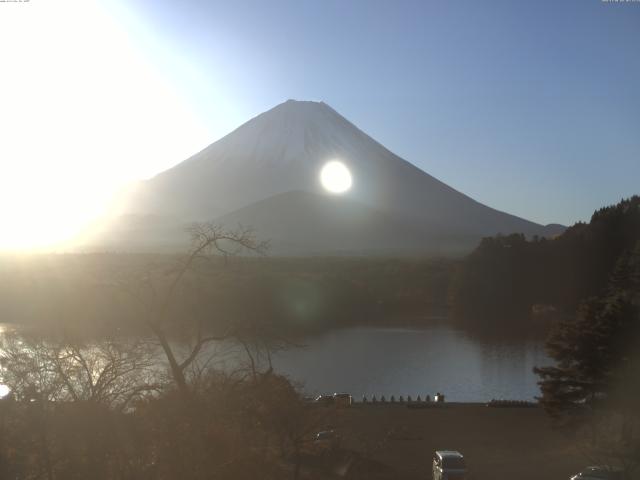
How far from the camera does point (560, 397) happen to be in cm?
905

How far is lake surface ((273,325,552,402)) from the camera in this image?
1409cm

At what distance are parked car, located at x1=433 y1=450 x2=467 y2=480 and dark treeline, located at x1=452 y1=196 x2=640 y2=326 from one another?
2021cm

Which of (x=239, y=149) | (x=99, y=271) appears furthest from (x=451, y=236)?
(x=99, y=271)

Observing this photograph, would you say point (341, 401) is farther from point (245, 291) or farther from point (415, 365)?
point (245, 291)

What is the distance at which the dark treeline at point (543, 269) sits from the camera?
2808 cm

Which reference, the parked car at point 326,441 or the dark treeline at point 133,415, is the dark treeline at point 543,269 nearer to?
the parked car at point 326,441

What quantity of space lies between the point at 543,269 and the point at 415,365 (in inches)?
646

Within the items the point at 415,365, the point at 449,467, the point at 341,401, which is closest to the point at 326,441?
the point at 341,401

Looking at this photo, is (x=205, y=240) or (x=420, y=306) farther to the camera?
(x=420, y=306)

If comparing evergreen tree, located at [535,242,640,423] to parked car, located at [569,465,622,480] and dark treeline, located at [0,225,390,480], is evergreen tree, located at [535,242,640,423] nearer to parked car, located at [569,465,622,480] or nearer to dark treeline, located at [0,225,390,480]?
parked car, located at [569,465,622,480]

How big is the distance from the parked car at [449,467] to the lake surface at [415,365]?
4496mm

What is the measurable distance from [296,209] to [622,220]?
4853 cm

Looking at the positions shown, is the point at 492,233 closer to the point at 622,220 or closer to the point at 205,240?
the point at 622,220

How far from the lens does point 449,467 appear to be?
6852 mm
